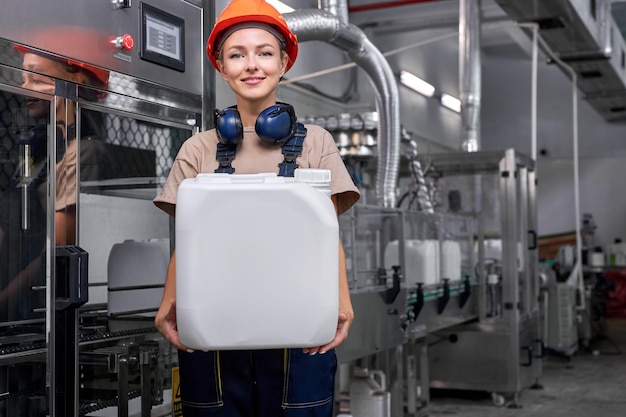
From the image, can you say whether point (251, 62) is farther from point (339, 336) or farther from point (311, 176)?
point (339, 336)

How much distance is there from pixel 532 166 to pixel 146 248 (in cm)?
403

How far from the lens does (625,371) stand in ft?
20.6

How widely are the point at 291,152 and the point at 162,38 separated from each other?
0.62 m

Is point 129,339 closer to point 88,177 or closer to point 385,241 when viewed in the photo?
point 88,177

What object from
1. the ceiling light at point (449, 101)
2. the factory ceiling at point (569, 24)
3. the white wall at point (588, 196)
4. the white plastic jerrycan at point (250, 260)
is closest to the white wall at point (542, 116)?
the white wall at point (588, 196)

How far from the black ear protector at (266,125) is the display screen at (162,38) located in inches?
17.8

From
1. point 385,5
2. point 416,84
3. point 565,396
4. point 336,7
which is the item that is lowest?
point 565,396

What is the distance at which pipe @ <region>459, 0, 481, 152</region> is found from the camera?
18.7ft

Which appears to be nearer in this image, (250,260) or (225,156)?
(250,260)

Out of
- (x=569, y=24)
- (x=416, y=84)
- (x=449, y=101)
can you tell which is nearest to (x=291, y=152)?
(x=569, y=24)

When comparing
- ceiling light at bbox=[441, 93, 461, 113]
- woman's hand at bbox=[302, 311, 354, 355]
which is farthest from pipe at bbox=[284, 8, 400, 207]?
ceiling light at bbox=[441, 93, 461, 113]

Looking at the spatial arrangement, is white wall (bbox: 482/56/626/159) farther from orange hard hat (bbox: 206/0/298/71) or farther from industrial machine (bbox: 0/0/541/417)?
orange hard hat (bbox: 206/0/298/71)

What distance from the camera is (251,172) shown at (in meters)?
1.54

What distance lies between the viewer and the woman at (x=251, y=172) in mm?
1485
